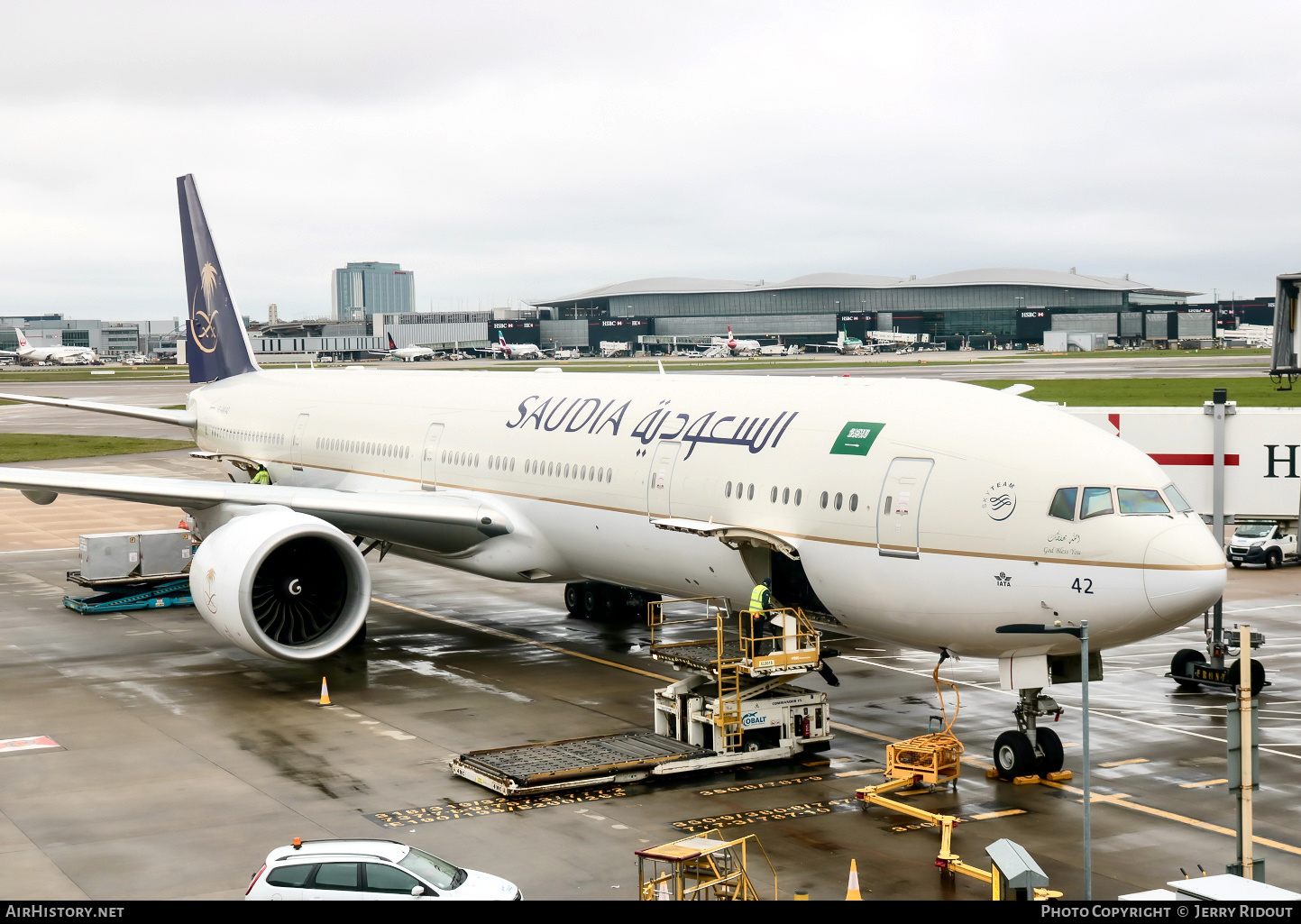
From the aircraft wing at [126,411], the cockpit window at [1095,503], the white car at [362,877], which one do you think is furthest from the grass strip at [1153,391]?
the white car at [362,877]

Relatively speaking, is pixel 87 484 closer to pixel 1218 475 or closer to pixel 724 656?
pixel 724 656

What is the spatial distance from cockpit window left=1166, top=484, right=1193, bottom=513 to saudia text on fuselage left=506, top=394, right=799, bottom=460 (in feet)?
17.5

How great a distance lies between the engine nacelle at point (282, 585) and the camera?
2075 cm

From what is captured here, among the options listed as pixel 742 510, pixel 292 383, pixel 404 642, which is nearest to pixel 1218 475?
pixel 742 510

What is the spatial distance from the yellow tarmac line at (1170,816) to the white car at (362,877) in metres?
7.87

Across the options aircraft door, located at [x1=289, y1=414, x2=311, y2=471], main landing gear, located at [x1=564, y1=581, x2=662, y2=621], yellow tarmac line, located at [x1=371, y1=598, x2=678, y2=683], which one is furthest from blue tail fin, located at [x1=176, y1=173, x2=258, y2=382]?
main landing gear, located at [x1=564, y1=581, x2=662, y2=621]

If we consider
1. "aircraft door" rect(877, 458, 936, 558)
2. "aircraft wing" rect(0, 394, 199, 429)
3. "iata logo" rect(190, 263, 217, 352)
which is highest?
"iata logo" rect(190, 263, 217, 352)

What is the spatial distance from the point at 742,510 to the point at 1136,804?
6.39 meters

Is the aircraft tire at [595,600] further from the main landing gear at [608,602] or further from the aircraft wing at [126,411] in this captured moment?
the aircraft wing at [126,411]

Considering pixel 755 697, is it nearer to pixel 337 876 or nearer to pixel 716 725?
pixel 716 725

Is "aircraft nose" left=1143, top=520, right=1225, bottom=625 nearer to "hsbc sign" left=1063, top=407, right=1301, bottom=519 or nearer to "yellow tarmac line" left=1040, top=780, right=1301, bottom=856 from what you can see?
"yellow tarmac line" left=1040, top=780, right=1301, bottom=856

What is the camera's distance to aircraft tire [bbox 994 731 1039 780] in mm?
16875

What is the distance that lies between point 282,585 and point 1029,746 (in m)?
12.1

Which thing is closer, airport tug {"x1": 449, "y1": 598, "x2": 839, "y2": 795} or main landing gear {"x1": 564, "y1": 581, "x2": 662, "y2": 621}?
airport tug {"x1": 449, "y1": 598, "x2": 839, "y2": 795}
